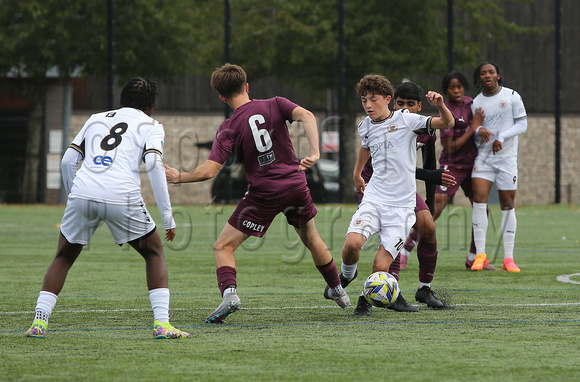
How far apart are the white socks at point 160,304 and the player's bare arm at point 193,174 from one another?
0.71 m

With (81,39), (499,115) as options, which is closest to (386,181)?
(499,115)

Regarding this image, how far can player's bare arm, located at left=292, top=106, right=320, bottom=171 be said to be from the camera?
6383 mm

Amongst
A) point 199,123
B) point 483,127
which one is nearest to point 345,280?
point 483,127

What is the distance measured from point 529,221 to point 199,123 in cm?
1345

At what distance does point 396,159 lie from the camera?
691cm

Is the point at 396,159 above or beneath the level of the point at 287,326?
above

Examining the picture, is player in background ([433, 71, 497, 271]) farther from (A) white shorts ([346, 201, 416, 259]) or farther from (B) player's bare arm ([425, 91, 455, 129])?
(B) player's bare arm ([425, 91, 455, 129])

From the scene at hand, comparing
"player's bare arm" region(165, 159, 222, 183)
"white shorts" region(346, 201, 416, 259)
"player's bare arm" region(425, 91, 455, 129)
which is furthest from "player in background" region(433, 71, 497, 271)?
"player's bare arm" region(165, 159, 222, 183)

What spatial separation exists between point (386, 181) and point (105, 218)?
223cm

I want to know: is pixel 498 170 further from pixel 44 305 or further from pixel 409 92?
pixel 44 305

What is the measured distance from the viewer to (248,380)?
14.6ft

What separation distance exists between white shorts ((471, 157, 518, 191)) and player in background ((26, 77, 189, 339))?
5314 millimetres

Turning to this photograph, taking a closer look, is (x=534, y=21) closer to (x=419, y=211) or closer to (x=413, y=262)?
(x=413, y=262)

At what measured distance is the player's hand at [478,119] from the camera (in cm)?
1009
